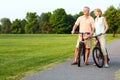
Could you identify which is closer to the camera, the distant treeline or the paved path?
the paved path

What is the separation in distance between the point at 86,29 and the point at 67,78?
3.60m

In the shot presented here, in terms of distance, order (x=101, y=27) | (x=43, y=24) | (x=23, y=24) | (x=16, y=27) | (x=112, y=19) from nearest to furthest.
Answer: (x=101, y=27) → (x=112, y=19) → (x=43, y=24) → (x=16, y=27) → (x=23, y=24)

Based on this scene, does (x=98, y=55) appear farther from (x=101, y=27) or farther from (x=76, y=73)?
(x=76, y=73)

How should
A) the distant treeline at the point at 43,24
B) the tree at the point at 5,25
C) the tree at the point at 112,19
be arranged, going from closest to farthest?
the tree at the point at 112,19 < the distant treeline at the point at 43,24 < the tree at the point at 5,25

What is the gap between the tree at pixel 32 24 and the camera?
13188 cm

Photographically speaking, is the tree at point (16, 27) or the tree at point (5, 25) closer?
the tree at point (16, 27)

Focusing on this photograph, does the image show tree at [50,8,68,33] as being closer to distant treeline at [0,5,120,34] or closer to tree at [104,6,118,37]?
distant treeline at [0,5,120,34]

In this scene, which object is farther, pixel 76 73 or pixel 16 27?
pixel 16 27

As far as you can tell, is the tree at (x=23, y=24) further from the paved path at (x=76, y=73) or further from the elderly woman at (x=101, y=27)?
the paved path at (x=76, y=73)

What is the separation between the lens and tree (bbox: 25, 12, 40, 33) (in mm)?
131875

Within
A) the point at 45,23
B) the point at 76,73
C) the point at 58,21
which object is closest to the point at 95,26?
the point at 76,73

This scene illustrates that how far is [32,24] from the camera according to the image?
133m

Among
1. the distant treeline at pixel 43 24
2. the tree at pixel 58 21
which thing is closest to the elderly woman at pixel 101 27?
the distant treeline at pixel 43 24

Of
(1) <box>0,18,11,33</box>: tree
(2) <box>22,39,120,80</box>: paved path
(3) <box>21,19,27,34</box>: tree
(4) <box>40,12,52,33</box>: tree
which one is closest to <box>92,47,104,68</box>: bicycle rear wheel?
(2) <box>22,39,120,80</box>: paved path
